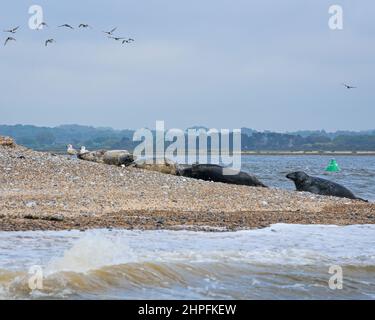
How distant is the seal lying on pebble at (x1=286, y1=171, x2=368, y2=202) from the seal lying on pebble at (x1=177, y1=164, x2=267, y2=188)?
8.19 feet

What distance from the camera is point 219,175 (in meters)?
28.9

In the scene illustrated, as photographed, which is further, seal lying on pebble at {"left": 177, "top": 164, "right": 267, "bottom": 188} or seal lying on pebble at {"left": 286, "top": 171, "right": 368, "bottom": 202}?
seal lying on pebble at {"left": 286, "top": 171, "right": 368, "bottom": 202}

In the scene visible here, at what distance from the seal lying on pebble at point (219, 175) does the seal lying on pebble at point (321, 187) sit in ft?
8.19

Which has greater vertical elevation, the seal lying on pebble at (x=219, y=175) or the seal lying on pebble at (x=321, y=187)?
the seal lying on pebble at (x=219, y=175)

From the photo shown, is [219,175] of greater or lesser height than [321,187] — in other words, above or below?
above

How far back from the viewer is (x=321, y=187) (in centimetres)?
2998

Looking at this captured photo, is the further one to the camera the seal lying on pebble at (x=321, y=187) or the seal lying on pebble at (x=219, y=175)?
the seal lying on pebble at (x=321, y=187)

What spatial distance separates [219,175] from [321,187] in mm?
4151

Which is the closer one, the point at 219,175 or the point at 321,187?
the point at 219,175

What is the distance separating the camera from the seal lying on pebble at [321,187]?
29.3 metres

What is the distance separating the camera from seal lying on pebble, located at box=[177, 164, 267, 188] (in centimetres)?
2856

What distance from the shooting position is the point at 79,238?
13602 mm
